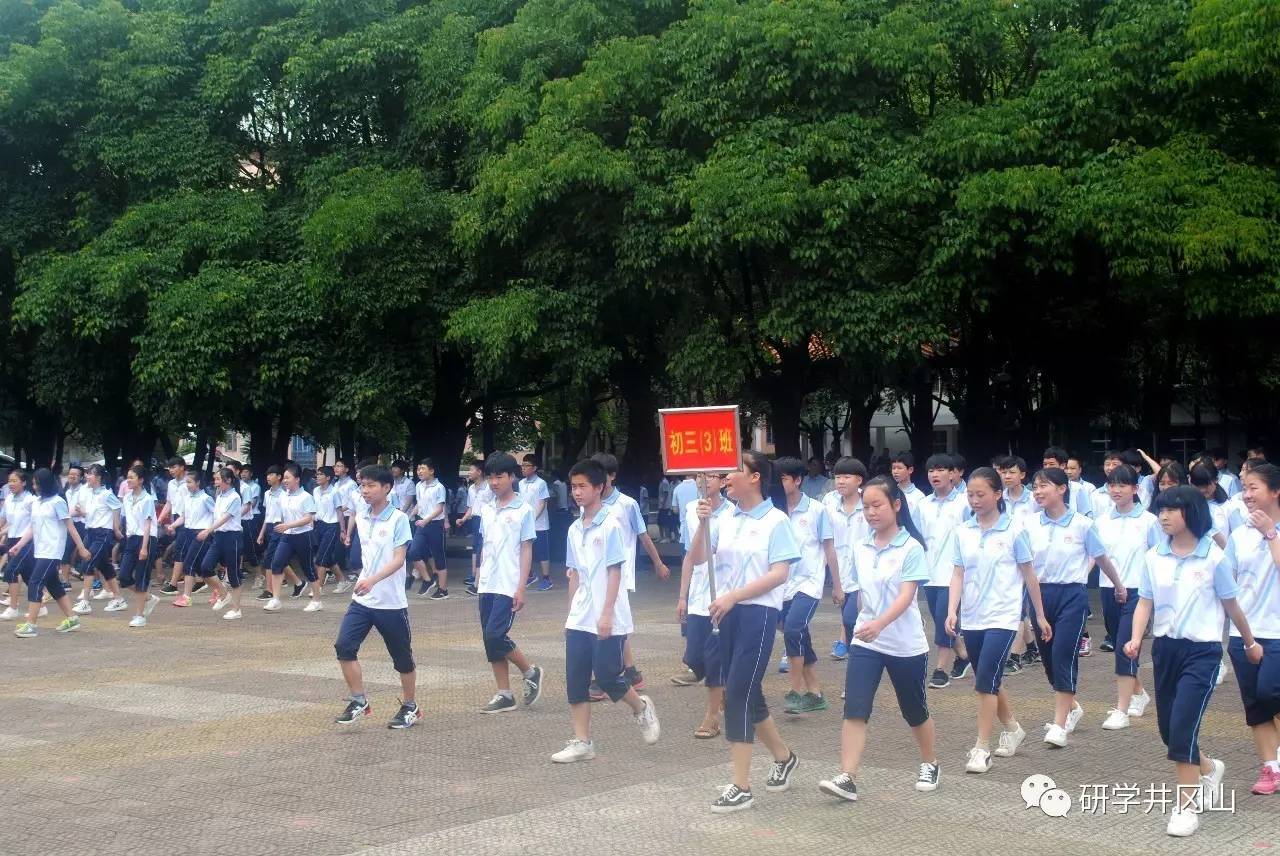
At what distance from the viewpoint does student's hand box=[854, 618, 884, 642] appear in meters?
6.86

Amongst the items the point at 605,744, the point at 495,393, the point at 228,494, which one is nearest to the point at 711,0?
the point at 228,494

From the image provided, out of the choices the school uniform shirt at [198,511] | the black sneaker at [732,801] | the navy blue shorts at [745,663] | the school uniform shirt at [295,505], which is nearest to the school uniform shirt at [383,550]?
the navy blue shorts at [745,663]

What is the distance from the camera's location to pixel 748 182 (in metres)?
18.9

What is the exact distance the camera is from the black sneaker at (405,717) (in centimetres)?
928

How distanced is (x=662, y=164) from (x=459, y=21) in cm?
583

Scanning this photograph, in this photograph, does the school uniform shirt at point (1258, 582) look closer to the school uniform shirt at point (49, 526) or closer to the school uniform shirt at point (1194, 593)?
the school uniform shirt at point (1194, 593)

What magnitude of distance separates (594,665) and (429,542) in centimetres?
1157

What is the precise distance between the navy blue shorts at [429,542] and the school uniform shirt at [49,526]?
5611mm

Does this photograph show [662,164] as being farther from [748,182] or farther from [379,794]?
[379,794]

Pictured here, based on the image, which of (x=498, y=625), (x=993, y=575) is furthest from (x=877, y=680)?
(x=498, y=625)

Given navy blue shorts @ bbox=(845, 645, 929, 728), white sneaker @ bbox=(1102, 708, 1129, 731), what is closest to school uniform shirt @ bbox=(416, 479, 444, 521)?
white sneaker @ bbox=(1102, 708, 1129, 731)

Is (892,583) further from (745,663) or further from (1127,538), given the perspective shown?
(1127,538)

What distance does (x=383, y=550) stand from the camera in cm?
941

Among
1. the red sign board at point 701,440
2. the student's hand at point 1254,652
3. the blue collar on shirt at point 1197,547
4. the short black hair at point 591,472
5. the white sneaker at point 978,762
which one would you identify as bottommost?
the white sneaker at point 978,762
